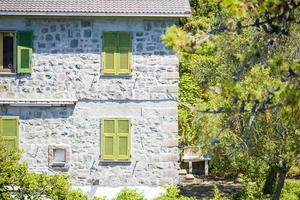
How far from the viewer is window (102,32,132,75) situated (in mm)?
16938

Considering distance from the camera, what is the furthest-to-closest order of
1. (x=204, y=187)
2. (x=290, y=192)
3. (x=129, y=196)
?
(x=204, y=187), (x=290, y=192), (x=129, y=196)

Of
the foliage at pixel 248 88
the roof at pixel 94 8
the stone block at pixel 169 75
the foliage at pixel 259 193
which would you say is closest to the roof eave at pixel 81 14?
the roof at pixel 94 8

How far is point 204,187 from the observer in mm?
19391

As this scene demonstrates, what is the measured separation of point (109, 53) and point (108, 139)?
7.83ft

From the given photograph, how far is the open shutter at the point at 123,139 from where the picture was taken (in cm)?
1719

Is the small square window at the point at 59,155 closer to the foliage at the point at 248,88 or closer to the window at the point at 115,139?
the window at the point at 115,139

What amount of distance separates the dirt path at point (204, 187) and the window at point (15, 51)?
5910 millimetres

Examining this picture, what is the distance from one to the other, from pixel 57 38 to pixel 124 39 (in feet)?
6.04

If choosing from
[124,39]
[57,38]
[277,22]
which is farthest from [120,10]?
[277,22]

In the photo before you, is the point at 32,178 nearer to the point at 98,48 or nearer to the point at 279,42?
the point at 98,48

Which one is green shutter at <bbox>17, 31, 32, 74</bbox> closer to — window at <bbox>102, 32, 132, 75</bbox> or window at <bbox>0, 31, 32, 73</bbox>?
window at <bbox>0, 31, 32, 73</bbox>

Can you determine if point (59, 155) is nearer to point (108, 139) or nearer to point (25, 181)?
point (108, 139)

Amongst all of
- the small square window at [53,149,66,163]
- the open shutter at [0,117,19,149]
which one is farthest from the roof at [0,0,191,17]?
the small square window at [53,149,66,163]

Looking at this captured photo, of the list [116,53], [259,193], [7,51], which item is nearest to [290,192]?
[259,193]
